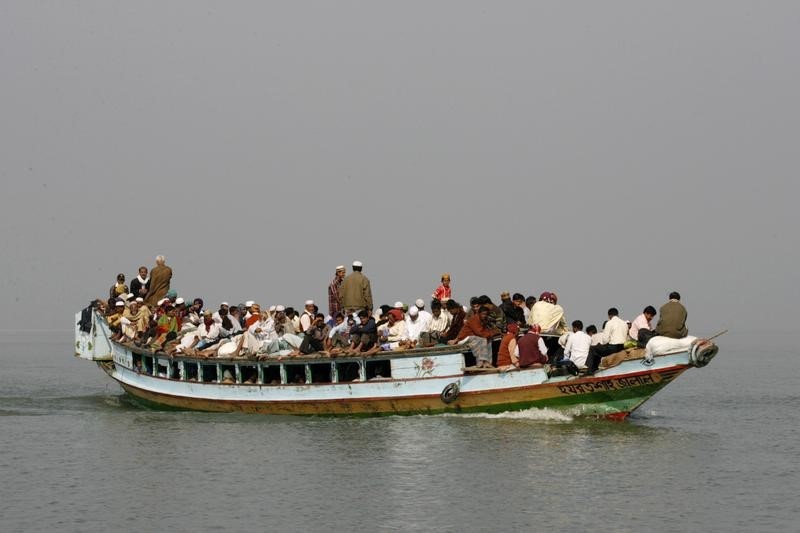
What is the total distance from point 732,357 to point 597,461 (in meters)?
71.9

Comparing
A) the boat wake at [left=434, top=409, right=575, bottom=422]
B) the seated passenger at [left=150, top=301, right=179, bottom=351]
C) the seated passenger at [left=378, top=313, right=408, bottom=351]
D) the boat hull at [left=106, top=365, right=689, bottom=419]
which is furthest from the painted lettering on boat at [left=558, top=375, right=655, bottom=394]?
the seated passenger at [left=150, top=301, right=179, bottom=351]

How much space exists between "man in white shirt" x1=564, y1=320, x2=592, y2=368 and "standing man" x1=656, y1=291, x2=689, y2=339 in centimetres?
182

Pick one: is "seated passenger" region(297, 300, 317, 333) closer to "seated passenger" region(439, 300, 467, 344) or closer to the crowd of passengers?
the crowd of passengers

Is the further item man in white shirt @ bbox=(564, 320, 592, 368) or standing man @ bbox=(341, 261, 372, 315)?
standing man @ bbox=(341, 261, 372, 315)

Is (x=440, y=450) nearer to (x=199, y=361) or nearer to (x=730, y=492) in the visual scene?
(x=730, y=492)

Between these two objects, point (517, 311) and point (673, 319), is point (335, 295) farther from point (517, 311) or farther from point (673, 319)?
point (673, 319)

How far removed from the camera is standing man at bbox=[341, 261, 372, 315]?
3092 centimetres

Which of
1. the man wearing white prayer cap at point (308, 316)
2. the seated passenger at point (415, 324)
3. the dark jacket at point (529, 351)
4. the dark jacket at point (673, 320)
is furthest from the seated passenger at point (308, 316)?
the dark jacket at point (673, 320)

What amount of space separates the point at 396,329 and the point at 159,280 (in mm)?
9336

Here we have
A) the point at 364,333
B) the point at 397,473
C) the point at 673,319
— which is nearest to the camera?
the point at 397,473

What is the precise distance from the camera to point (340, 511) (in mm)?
22016

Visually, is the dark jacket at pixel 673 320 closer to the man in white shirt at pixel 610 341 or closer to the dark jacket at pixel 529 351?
the man in white shirt at pixel 610 341

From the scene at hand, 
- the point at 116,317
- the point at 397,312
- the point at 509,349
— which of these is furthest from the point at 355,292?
the point at 116,317

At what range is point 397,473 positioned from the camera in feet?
82.2
